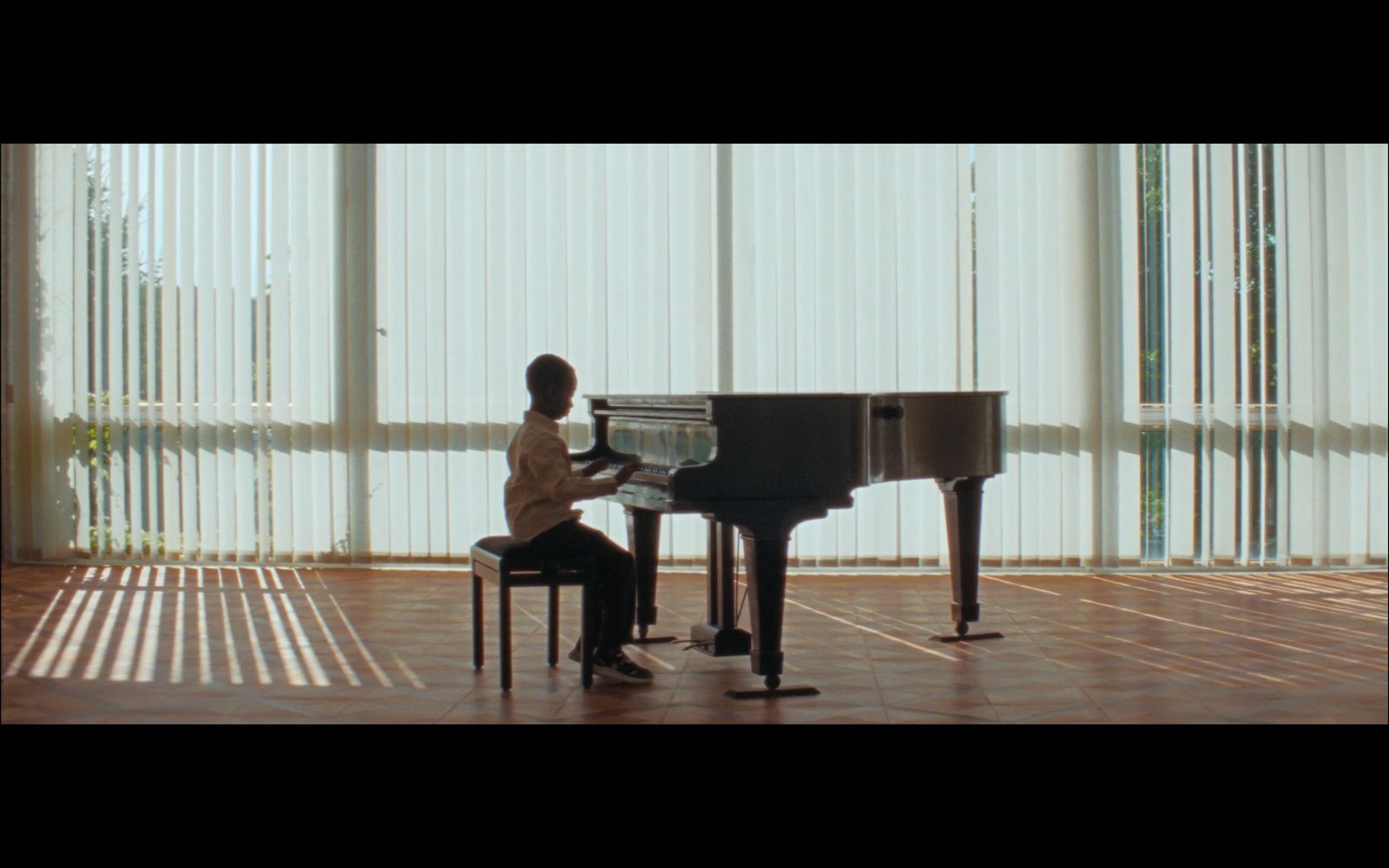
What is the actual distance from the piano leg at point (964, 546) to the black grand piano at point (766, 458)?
4.0 inches

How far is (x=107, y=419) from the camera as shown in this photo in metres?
7.23

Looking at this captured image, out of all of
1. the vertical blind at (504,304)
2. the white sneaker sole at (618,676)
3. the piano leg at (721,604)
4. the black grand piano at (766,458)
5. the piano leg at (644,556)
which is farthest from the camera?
the vertical blind at (504,304)

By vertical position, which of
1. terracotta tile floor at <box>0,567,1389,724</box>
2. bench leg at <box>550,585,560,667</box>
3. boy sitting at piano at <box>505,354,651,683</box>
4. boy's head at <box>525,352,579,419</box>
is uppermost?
boy's head at <box>525,352,579,419</box>

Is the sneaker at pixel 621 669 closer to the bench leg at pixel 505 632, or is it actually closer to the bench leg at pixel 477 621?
the bench leg at pixel 505 632

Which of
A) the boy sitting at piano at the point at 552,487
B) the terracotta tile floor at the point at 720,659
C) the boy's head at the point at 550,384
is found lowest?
the terracotta tile floor at the point at 720,659

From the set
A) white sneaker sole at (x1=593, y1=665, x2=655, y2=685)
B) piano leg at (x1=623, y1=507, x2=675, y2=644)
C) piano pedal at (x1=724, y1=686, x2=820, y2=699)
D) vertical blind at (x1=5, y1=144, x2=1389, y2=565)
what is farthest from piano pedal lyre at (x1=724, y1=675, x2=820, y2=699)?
vertical blind at (x1=5, y1=144, x2=1389, y2=565)

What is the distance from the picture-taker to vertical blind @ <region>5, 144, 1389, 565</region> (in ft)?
22.3

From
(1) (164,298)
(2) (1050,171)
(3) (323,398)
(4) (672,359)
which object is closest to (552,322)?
(4) (672,359)

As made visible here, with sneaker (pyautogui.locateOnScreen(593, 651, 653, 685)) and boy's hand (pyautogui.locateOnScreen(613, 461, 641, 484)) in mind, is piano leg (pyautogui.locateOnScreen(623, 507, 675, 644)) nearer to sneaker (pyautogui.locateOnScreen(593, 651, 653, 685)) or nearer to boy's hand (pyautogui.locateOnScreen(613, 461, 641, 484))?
sneaker (pyautogui.locateOnScreen(593, 651, 653, 685))

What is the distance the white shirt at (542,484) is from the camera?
159 inches

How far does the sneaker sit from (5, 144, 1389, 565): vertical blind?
264cm

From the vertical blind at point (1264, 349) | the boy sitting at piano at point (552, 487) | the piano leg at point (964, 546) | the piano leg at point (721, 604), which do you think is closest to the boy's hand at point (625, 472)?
the boy sitting at piano at point (552, 487)

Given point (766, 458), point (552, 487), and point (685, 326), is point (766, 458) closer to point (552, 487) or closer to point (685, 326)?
point (552, 487)

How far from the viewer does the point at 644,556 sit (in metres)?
4.86
